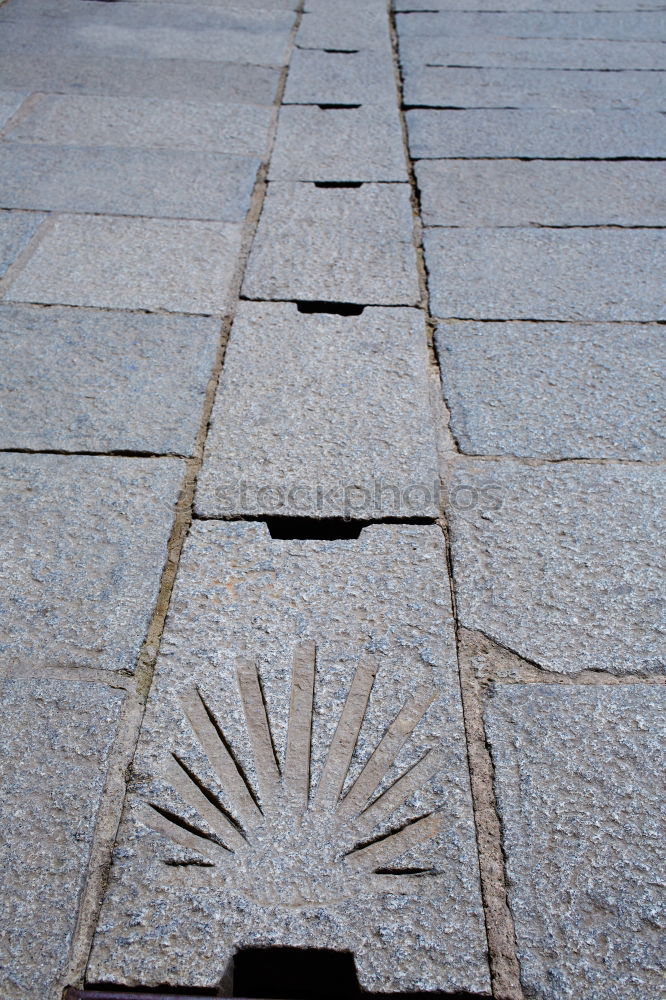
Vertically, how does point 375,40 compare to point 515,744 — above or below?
above

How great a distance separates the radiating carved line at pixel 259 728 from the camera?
111 cm

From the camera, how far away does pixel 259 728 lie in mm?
1179

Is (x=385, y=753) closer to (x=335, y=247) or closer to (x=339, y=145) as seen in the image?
(x=335, y=247)

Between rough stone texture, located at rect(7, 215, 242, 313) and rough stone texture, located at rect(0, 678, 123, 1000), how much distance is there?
1.23 m

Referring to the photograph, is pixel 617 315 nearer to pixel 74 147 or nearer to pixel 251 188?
pixel 251 188

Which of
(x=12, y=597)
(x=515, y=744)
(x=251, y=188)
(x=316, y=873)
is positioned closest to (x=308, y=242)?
(x=251, y=188)

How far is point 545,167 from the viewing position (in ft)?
9.63

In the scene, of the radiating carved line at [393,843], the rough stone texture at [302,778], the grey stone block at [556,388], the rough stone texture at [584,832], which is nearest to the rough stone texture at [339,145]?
the grey stone block at [556,388]

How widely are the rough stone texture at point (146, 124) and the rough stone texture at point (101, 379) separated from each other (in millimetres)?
1233

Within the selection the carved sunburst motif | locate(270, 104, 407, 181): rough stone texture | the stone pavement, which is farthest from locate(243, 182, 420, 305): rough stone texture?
the carved sunburst motif

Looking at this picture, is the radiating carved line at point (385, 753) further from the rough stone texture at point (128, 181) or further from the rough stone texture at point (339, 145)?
the rough stone texture at point (339, 145)

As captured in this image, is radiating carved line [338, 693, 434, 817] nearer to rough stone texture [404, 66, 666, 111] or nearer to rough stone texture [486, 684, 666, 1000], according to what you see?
rough stone texture [486, 684, 666, 1000]

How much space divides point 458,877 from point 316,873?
0.18 meters

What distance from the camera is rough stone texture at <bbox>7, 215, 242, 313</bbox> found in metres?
2.17
